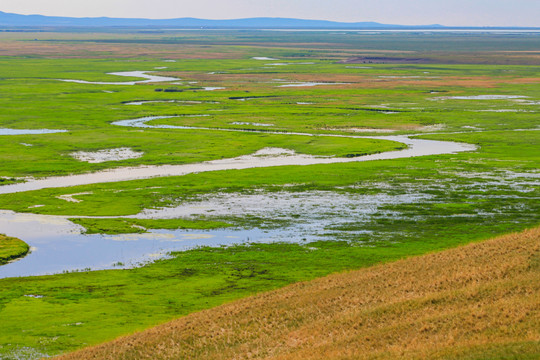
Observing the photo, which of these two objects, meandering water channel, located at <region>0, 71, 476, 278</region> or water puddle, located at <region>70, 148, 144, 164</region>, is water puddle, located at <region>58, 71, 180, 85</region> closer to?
water puddle, located at <region>70, 148, 144, 164</region>

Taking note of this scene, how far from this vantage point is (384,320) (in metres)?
22.2

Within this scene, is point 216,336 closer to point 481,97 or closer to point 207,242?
point 207,242

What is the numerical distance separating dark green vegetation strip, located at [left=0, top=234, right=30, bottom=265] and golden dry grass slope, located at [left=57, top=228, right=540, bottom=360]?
1168 centimetres

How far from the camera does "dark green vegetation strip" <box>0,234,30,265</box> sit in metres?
33.0

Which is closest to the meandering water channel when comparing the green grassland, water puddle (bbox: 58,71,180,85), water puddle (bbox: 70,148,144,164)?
the green grassland

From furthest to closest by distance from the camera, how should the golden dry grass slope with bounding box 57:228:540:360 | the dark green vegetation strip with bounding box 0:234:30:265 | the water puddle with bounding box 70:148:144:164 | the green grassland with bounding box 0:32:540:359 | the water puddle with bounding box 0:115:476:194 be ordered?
the water puddle with bounding box 70:148:144:164 < the water puddle with bounding box 0:115:476:194 < the dark green vegetation strip with bounding box 0:234:30:265 < the green grassland with bounding box 0:32:540:359 < the golden dry grass slope with bounding box 57:228:540:360

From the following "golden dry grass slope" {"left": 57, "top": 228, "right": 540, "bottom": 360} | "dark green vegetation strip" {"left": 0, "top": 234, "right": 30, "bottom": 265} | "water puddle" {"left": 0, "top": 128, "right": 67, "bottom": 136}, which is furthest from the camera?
"water puddle" {"left": 0, "top": 128, "right": 67, "bottom": 136}

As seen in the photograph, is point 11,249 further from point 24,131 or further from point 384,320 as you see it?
point 24,131

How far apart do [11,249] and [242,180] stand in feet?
61.5

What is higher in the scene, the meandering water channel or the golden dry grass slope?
the golden dry grass slope

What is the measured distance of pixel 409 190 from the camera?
46.8 m

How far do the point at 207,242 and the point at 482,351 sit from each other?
19.4m

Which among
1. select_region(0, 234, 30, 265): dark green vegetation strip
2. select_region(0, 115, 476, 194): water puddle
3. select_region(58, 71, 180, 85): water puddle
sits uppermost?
select_region(0, 234, 30, 265): dark green vegetation strip

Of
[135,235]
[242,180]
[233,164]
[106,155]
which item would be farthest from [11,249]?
[106,155]
